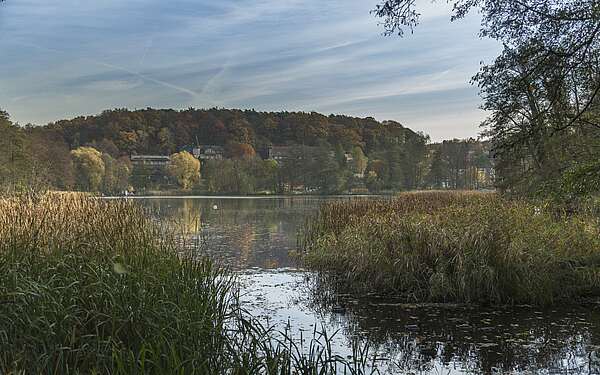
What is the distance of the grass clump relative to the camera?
8117 millimetres

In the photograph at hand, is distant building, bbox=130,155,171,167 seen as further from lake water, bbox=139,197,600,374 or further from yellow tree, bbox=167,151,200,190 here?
lake water, bbox=139,197,600,374

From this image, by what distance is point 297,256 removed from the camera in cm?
1327

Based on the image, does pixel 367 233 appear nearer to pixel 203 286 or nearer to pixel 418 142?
pixel 203 286

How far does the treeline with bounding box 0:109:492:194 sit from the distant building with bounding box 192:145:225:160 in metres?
1.04

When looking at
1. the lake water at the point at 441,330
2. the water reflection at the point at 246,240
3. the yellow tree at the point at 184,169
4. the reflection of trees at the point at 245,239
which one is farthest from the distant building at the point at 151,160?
the lake water at the point at 441,330

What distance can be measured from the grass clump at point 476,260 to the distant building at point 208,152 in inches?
2740

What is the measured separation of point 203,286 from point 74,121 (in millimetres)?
67321

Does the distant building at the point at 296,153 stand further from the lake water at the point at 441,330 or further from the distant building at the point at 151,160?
the lake water at the point at 441,330

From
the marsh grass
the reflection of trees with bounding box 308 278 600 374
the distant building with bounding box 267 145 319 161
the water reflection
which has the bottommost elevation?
the reflection of trees with bounding box 308 278 600 374

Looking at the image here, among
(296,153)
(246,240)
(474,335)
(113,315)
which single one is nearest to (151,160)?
(296,153)

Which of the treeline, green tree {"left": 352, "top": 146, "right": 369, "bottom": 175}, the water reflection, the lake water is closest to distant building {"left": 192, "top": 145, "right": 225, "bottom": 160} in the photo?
the treeline

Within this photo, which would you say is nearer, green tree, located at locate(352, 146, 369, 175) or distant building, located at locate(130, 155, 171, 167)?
distant building, located at locate(130, 155, 171, 167)

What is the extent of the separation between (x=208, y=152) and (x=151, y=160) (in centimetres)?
900

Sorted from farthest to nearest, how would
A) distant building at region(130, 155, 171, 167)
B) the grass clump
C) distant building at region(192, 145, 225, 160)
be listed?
distant building at region(192, 145, 225, 160)
distant building at region(130, 155, 171, 167)
the grass clump
